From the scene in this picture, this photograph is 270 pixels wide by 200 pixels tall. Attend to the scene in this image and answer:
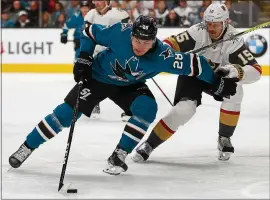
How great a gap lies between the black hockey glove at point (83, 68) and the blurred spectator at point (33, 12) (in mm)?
5655

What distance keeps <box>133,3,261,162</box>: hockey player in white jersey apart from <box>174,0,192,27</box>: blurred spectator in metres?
4.87

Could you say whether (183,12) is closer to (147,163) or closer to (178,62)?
(147,163)

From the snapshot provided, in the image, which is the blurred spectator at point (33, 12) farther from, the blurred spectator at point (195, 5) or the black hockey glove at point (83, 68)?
the black hockey glove at point (83, 68)

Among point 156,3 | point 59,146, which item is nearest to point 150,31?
point 59,146

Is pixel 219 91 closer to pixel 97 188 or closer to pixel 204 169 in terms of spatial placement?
pixel 204 169

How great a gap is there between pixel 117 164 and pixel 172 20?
5583mm

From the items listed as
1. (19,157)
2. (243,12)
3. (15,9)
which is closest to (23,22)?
(15,9)

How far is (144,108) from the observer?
364 cm

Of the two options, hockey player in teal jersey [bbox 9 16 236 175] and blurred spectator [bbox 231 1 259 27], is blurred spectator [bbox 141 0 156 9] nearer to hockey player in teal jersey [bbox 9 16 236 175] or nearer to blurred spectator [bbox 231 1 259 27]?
blurred spectator [bbox 231 1 259 27]

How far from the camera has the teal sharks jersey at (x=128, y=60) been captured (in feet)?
11.7

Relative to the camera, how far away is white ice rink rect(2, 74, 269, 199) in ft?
11.0

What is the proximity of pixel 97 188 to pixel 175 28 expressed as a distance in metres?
5.81

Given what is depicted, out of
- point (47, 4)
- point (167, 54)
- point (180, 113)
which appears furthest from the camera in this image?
point (47, 4)

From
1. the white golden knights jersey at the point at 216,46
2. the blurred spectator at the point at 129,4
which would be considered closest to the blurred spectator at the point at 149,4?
the blurred spectator at the point at 129,4
